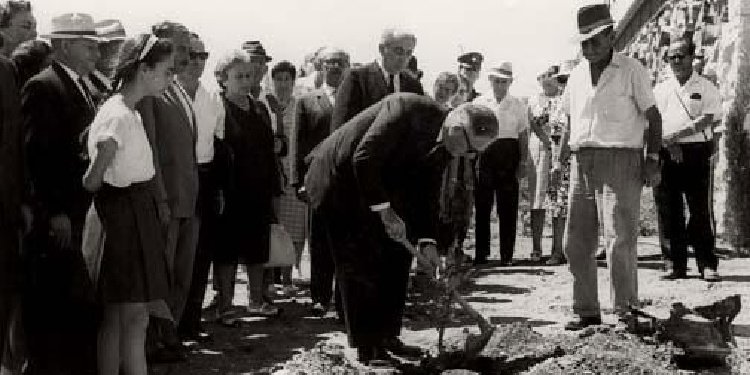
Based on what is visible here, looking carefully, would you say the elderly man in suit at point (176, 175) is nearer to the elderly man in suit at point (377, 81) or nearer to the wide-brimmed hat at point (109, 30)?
the wide-brimmed hat at point (109, 30)

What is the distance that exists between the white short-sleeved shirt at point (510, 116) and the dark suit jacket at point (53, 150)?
610cm

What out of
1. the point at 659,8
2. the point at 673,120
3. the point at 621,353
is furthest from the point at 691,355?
the point at 659,8

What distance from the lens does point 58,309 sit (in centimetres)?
497

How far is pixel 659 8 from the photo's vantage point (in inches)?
585

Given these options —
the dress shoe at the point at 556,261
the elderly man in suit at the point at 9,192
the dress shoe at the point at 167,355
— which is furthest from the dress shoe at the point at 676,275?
the elderly man in suit at the point at 9,192

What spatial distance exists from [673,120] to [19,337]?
5816 millimetres

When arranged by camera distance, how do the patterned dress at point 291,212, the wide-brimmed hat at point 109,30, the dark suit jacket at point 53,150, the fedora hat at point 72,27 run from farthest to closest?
1. the patterned dress at point 291,212
2. the wide-brimmed hat at point 109,30
3. the fedora hat at point 72,27
4. the dark suit jacket at point 53,150

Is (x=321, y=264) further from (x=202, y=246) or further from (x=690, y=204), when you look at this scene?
(x=690, y=204)

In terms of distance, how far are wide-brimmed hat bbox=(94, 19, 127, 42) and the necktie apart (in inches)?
12.2

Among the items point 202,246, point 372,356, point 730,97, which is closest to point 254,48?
point 202,246

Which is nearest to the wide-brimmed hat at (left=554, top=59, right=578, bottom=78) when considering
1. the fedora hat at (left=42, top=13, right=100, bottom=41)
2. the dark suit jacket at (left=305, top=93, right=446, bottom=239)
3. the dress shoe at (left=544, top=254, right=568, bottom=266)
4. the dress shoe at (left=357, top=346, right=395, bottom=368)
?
the dress shoe at (left=544, top=254, right=568, bottom=266)

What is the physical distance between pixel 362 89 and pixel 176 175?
71.2 inches

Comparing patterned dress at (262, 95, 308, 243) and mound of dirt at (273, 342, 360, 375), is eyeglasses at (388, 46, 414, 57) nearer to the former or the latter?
patterned dress at (262, 95, 308, 243)

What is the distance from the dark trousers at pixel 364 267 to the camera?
5.95 metres
